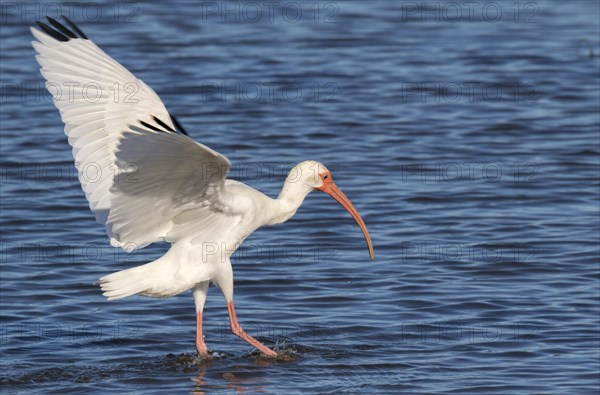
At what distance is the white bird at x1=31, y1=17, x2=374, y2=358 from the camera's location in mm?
9859

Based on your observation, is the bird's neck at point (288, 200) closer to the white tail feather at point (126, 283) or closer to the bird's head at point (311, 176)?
the bird's head at point (311, 176)

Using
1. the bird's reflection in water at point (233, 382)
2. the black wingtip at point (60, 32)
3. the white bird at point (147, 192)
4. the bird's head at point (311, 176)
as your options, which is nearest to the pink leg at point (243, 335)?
the white bird at point (147, 192)

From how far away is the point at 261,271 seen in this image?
1330cm

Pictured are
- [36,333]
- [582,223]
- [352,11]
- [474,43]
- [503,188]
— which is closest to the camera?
[36,333]

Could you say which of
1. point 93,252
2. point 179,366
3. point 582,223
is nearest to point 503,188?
point 582,223

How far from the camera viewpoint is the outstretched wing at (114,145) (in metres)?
9.66

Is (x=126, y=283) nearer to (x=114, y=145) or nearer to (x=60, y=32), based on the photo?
(x=114, y=145)

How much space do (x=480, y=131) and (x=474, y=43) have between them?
548cm

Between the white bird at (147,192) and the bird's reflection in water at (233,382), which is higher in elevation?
the white bird at (147,192)

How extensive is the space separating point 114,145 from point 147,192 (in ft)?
3.22

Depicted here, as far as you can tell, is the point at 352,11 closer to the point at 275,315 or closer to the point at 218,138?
the point at 218,138

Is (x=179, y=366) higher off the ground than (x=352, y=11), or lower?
lower


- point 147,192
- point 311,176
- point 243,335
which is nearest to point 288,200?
point 311,176

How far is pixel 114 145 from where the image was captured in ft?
34.7
